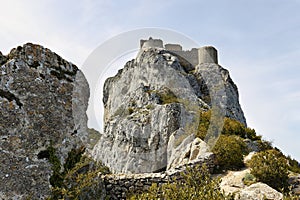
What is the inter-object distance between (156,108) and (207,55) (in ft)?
103

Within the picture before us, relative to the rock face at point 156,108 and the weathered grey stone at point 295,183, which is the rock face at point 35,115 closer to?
the weathered grey stone at point 295,183

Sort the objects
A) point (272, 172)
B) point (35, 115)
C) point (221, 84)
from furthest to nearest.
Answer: point (221, 84) → point (272, 172) → point (35, 115)

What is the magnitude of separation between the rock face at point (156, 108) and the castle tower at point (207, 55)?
350 centimetres

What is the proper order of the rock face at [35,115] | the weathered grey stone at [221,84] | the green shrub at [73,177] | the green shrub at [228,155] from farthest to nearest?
the weathered grey stone at [221,84] < the green shrub at [228,155] < the green shrub at [73,177] < the rock face at [35,115]

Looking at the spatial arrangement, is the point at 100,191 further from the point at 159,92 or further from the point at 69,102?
the point at 159,92

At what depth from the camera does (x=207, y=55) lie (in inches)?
2522

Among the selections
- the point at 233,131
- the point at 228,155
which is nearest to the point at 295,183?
the point at 228,155

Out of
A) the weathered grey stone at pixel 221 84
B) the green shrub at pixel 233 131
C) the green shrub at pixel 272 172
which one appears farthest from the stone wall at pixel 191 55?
the green shrub at pixel 272 172

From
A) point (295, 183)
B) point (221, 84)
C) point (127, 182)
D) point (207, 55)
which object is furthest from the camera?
point (207, 55)

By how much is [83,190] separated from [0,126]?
286 cm

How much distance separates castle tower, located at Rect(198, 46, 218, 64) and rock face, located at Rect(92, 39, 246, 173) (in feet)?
11.5

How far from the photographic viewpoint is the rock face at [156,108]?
97.1ft

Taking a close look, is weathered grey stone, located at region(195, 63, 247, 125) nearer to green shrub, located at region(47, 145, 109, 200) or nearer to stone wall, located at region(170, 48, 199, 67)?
stone wall, located at region(170, 48, 199, 67)

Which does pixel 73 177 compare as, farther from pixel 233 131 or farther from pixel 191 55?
pixel 191 55
